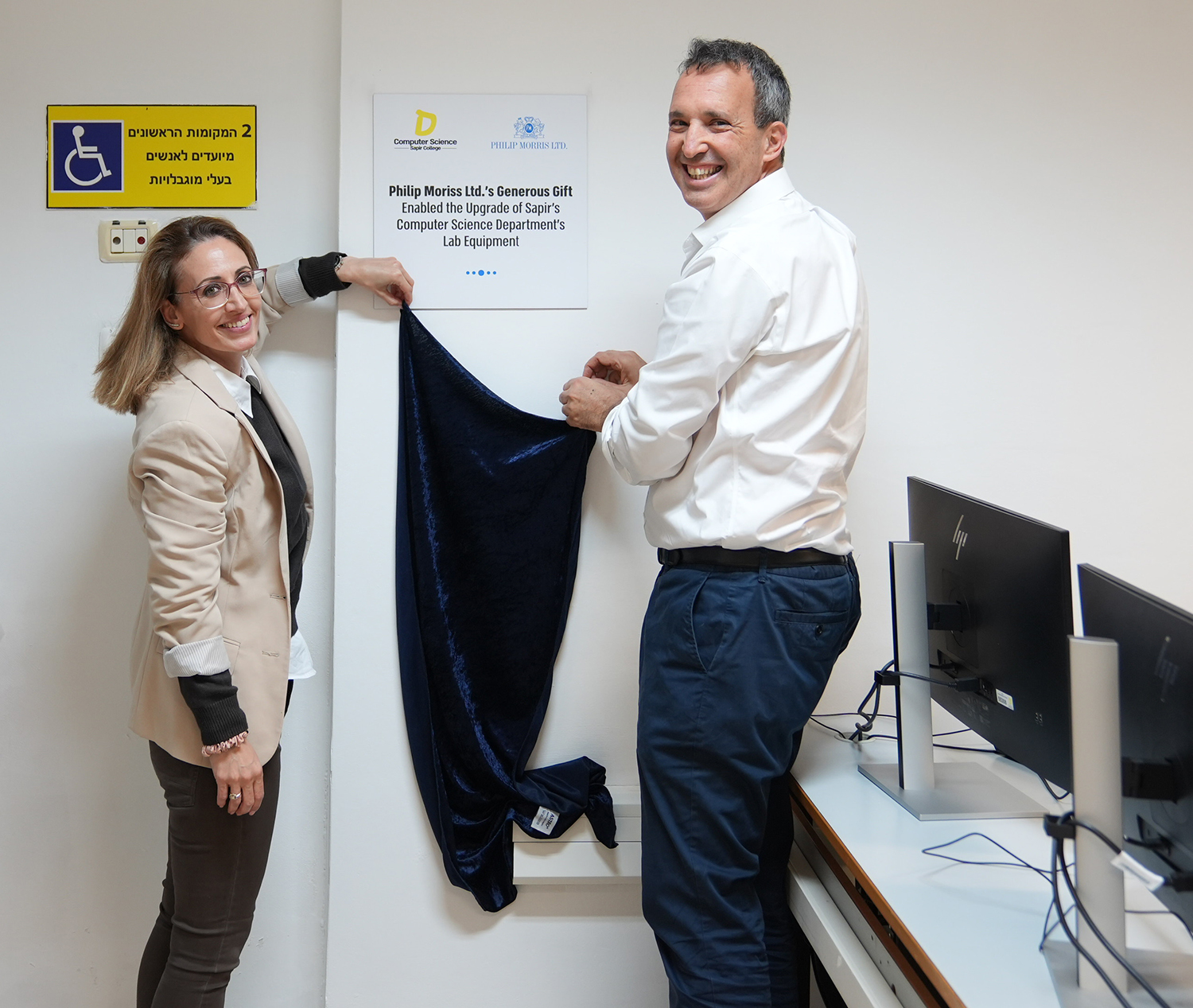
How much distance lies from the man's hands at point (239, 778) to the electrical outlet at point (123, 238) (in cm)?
117

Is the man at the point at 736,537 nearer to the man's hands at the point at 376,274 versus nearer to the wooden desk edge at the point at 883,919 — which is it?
the wooden desk edge at the point at 883,919

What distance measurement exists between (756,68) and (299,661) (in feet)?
4.42

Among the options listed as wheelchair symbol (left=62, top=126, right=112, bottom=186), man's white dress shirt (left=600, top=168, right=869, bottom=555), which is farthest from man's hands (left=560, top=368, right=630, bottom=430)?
wheelchair symbol (left=62, top=126, right=112, bottom=186)

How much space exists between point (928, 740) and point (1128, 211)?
1343 millimetres

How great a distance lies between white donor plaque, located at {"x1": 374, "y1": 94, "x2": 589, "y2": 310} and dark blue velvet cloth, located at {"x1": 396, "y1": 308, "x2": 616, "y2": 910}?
0.53ft

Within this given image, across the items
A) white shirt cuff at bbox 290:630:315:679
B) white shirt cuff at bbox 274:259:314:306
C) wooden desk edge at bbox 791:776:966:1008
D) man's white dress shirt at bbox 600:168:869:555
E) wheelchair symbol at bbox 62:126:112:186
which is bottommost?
wooden desk edge at bbox 791:776:966:1008

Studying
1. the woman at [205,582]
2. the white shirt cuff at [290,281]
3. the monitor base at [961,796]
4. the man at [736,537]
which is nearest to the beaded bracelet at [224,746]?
the woman at [205,582]

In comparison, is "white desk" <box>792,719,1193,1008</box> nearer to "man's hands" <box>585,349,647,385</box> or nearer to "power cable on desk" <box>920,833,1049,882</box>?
"power cable on desk" <box>920,833,1049,882</box>

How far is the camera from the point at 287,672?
159cm

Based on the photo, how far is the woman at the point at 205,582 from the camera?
1412 millimetres

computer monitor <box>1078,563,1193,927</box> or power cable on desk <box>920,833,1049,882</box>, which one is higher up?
computer monitor <box>1078,563,1193,927</box>

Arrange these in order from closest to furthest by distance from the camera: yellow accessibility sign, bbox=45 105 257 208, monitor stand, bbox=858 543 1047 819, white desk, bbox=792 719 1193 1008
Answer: white desk, bbox=792 719 1193 1008 < monitor stand, bbox=858 543 1047 819 < yellow accessibility sign, bbox=45 105 257 208

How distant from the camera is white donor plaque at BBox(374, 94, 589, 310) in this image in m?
1.92

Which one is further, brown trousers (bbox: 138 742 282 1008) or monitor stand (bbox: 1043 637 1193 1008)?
brown trousers (bbox: 138 742 282 1008)
